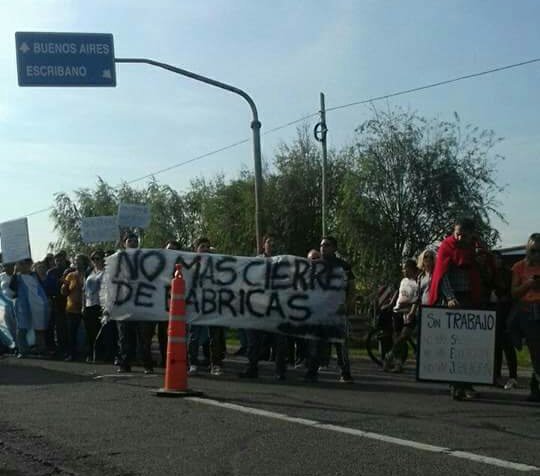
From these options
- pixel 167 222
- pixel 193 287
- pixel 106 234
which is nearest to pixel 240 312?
pixel 193 287

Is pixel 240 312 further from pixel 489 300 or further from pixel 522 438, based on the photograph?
pixel 522 438

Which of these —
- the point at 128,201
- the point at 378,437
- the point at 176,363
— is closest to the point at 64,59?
the point at 176,363

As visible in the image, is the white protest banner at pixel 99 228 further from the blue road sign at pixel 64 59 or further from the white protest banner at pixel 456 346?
the white protest banner at pixel 456 346

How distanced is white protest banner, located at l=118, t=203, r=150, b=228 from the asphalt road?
1109 centimetres

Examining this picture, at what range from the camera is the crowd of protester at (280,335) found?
10062 millimetres

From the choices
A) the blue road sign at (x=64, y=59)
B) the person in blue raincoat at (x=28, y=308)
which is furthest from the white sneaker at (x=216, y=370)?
the blue road sign at (x=64, y=59)

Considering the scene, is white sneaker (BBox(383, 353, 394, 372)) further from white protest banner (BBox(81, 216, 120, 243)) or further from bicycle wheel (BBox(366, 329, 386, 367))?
white protest banner (BBox(81, 216, 120, 243))

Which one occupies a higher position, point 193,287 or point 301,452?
point 193,287

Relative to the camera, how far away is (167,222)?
60.3 meters

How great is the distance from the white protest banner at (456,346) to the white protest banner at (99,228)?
13.6 m

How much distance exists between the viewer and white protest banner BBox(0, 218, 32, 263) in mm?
17377

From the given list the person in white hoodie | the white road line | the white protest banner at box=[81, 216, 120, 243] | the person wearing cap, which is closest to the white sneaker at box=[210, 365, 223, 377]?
the person wearing cap

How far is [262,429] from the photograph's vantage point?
7.77 m

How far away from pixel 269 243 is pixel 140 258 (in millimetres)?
1904
